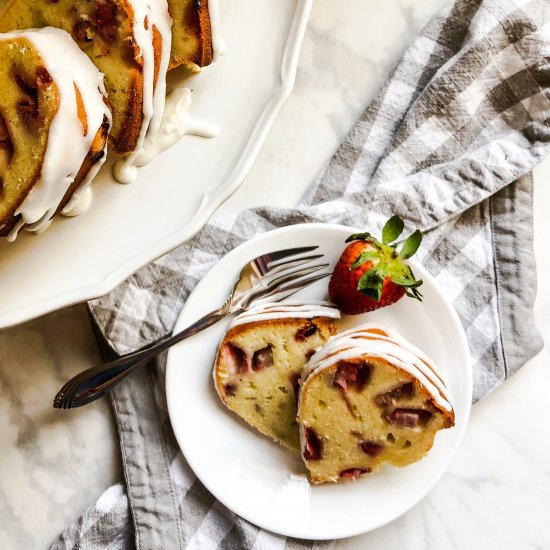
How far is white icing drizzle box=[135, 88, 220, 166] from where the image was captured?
5.80 ft

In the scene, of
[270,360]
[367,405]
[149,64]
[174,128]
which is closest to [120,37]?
[149,64]

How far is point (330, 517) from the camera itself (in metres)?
2.02

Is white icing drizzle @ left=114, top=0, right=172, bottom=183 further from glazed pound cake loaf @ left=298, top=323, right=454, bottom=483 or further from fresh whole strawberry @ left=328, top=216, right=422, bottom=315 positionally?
glazed pound cake loaf @ left=298, top=323, right=454, bottom=483

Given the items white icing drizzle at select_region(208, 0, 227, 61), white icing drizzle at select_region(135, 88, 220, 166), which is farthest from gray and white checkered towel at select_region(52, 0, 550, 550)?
white icing drizzle at select_region(208, 0, 227, 61)

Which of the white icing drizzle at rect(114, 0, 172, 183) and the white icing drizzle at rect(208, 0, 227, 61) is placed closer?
the white icing drizzle at rect(114, 0, 172, 183)

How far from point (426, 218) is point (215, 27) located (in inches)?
30.1

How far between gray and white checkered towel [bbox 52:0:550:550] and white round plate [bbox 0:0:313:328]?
27 cm

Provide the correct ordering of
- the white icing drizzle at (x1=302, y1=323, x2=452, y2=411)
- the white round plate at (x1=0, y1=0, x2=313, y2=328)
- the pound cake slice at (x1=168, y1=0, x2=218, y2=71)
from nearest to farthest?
the pound cake slice at (x1=168, y1=0, x2=218, y2=71) < the white round plate at (x1=0, y1=0, x2=313, y2=328) < the white icing drizzle at (x1=302, y1=323, x2=452, y2=411)

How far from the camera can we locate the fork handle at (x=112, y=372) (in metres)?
1.95

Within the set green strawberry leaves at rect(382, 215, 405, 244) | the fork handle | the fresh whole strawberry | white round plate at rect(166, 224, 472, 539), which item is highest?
green strawberry leaves at rect(382, 215, 405, 244)

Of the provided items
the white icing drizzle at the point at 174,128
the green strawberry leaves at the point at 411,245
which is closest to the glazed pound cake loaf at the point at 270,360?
the green strawberry leaves at the point at 411,245

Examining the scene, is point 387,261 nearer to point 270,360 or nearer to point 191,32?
point 270,360

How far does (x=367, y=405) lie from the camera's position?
190 cm

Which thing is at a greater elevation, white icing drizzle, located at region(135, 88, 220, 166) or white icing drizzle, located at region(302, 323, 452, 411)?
white icing drizzle, located at region(135, 88, 220, 166)
